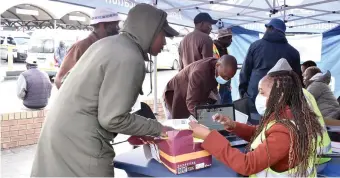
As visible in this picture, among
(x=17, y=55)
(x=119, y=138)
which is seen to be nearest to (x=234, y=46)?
(x=119, y=138)

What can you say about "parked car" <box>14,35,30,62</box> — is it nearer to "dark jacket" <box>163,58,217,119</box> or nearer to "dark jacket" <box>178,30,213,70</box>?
"dark jacket" <box>178,30,213,70</box>

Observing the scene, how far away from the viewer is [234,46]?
285 inches

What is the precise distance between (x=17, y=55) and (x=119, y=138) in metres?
15.9

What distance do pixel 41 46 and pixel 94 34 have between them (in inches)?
487

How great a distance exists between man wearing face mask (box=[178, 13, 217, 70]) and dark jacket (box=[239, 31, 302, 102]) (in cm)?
63

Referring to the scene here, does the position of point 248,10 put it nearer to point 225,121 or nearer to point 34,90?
point 34,90

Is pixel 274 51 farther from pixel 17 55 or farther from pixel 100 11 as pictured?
pixel 17 55

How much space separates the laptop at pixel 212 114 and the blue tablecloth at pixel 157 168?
38cm

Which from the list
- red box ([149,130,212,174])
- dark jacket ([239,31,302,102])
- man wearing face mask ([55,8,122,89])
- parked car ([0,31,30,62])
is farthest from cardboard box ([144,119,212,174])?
parked car ([0,31,30,62])

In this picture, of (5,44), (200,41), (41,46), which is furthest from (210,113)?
(5,44)

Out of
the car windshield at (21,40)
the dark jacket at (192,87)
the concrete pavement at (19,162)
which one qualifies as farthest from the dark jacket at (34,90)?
the car windshield at (21,40)

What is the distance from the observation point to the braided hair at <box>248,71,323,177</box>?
1564 mm

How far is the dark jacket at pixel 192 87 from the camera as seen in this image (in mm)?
2742

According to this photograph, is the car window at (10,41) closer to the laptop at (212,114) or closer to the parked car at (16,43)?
the parked car at (16,43)
